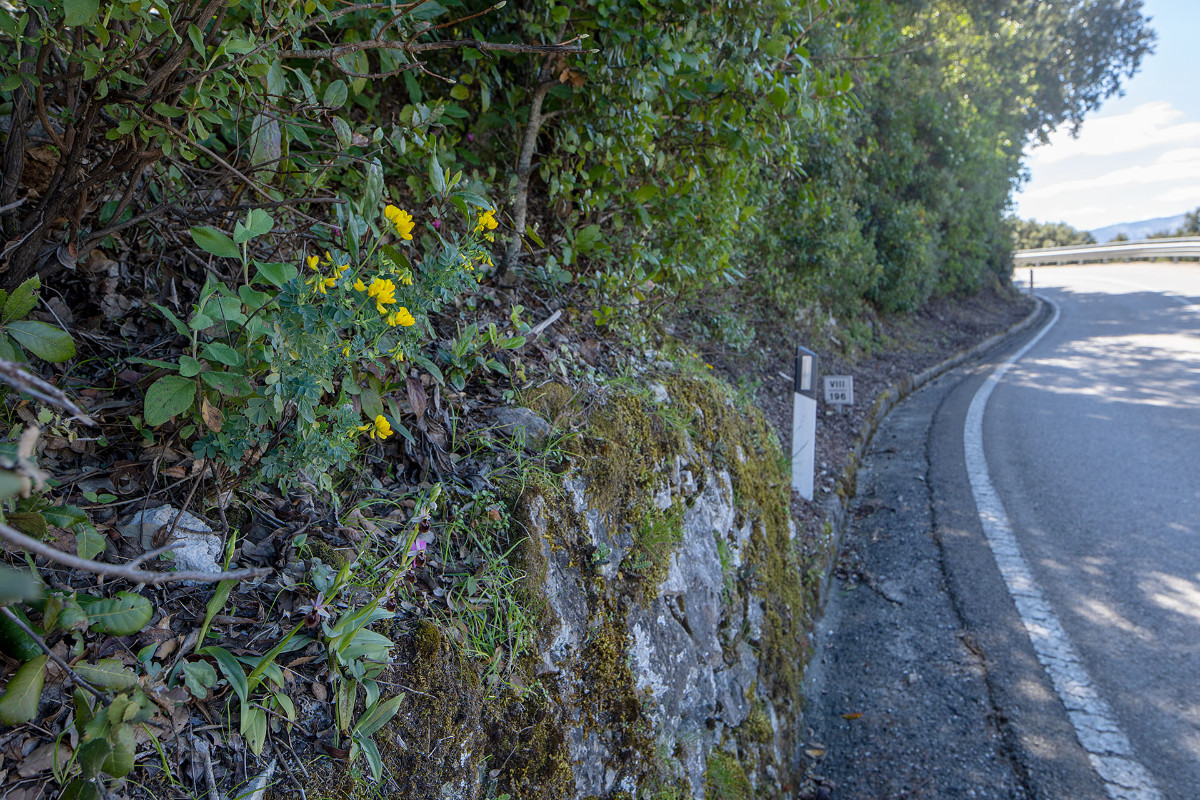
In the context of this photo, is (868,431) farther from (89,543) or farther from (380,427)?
(89,543)

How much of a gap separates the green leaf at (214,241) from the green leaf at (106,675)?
3.37ft

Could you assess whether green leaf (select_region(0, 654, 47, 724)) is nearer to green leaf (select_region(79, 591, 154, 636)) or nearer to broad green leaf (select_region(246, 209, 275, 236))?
green leaf (select_region(79, 591, 154, 636))

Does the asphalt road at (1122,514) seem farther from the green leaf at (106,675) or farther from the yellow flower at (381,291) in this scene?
the green leaf at (106,675)

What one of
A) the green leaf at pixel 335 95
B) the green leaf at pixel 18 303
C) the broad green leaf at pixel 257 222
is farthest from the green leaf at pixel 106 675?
the green leaf at pixel 335 95

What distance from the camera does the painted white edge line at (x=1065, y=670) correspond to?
2.72 meters

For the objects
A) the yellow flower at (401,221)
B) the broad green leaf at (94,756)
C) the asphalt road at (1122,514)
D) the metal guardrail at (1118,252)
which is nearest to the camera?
the broad green leaf at (94,756)

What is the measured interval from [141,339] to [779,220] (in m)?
7.65

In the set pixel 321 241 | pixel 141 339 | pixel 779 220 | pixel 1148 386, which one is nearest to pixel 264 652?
pixel 141 339

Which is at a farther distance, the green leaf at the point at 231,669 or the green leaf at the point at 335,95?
the green leaf at the point at 335,95

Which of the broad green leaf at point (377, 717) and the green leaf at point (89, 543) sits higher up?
the green leaf at point (89, 543)

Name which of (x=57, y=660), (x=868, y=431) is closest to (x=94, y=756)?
(x=57, y=660)

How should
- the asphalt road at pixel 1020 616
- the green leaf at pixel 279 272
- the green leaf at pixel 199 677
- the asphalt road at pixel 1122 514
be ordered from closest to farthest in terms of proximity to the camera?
the green leaf at pixel 199 677 → the green leaf at pixel 279 272 → the asphalt road at pixel 1020 616 → the asphalt road at pixel 1122 514

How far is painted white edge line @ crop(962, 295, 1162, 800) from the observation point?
2717 mm

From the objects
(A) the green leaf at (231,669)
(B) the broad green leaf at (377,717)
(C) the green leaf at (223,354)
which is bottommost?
(B) the broad green leaf at (377,717)
